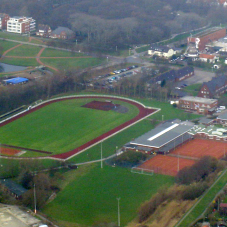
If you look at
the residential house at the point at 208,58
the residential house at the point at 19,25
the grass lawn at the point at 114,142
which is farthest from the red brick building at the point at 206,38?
the grass lawn at the point at 114,142

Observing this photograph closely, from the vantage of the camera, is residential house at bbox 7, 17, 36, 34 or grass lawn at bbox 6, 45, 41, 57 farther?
residential house at bbox 7, 17, 36, 34

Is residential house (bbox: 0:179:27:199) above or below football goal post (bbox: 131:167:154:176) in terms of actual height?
below

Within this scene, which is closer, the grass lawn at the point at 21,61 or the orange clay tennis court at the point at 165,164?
the orange clay tennis court at the point at 165,164

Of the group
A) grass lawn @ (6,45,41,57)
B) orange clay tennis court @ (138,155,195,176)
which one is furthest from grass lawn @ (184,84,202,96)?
grass lawn @ (6,45,41,57)

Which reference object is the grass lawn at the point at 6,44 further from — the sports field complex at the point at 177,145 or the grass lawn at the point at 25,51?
the sports field complex at the point at 177,145

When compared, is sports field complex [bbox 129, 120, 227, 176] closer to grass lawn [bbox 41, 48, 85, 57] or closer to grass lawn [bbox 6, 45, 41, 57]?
grass lawn [bbox 41, 48, 85, 57]

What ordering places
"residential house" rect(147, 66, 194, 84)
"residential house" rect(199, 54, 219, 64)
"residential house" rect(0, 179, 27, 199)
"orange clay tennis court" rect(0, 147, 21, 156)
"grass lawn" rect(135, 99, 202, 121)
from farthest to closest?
"residential house" rect(199, 54, 219, 64), "residential house" rect(147, 66, 194, 84), "grass lawn" rect(135, 99, 202, 121), "orange clay tennis court" rect(0, 147, 21, 156), "residential house" rect(0, 179, 27, 199)

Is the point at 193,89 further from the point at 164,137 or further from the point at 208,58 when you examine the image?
the point at 164,137
